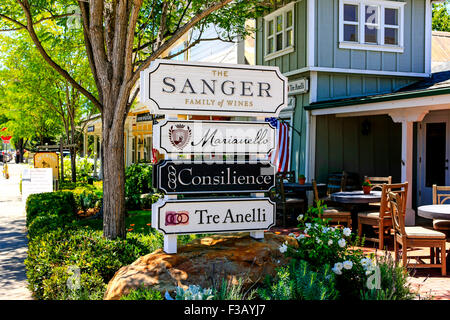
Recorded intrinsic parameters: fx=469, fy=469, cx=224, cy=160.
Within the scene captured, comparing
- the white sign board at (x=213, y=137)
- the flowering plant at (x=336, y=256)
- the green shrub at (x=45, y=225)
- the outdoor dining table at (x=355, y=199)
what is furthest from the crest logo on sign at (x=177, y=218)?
the outdoor dining table at (x=355, y=199)

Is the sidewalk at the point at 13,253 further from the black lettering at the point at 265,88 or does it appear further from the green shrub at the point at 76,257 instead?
the black lettering at the point at 265,88

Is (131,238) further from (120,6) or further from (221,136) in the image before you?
(120,6)

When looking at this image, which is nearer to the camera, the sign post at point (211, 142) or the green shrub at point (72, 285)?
the green shrub at point (72, 285)

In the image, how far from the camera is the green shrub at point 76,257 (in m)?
4.63

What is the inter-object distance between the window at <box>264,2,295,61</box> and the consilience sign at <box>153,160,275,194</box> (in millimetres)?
8200

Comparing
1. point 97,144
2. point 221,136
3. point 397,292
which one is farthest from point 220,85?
point 97,144

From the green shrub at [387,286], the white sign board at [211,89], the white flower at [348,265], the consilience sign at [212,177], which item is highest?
the white sign board at [211,89]

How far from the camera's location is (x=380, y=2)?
1230 centimetres

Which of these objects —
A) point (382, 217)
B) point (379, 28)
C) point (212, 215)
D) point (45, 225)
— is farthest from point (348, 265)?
point (379, 28)

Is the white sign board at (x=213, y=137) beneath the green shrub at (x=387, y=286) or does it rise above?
above

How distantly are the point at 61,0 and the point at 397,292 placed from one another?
7.32 m

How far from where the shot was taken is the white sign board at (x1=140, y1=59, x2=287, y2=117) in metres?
4.74

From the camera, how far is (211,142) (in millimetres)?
4836

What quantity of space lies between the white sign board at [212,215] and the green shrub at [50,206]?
148 inches
